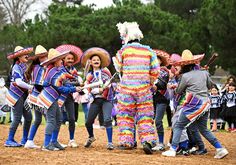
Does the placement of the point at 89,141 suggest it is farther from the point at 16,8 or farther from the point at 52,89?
the point at 16,8

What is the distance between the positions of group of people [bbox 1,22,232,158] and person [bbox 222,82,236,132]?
229 inches

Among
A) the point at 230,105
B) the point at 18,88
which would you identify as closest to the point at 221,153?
the point at 18,88

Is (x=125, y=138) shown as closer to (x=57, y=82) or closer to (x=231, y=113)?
(x=57, y=82)

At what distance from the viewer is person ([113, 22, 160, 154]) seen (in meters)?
10.0

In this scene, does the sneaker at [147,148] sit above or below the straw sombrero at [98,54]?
below

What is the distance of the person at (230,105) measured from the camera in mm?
16625

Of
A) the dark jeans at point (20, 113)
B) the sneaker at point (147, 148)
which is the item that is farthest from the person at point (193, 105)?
the dark jeans at point (20, 113)

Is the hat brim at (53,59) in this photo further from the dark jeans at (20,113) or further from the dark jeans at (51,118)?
the dark jeans at (20,113)

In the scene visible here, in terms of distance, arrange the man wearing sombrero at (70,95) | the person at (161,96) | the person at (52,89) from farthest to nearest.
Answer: the person at (161,96), the man wearing sombrero at (70,95), the person at (52,89)

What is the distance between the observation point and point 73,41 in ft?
98.5

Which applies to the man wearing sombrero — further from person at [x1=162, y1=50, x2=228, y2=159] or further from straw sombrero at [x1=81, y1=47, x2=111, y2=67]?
person at [x1=162, y1=50, x2=228, y2=159]

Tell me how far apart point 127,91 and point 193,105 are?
1.17 m

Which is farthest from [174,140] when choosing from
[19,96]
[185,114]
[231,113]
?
[231,113]

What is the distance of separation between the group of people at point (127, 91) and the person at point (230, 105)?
5.81 metres
